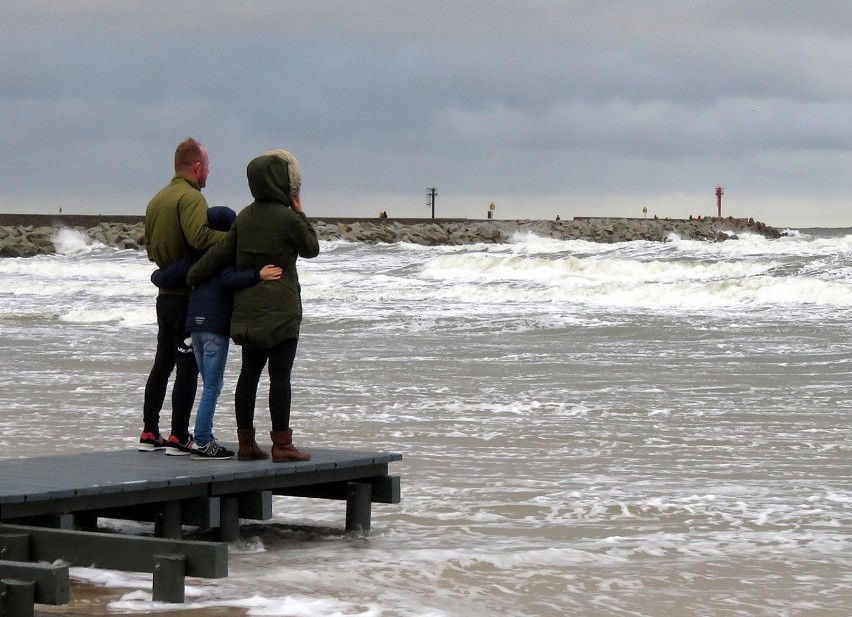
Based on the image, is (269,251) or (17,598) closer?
(17,598)

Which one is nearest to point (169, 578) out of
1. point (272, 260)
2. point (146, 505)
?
point (146, 505)

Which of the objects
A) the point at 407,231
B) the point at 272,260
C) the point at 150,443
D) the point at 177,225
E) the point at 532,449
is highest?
the point at 407,231

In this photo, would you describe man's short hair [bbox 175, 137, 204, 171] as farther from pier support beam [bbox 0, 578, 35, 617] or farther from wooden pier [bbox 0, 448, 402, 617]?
pier support beam [bbox 0, 578, 35, 617]

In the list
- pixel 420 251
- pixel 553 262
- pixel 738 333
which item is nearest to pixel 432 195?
pixel 420 251

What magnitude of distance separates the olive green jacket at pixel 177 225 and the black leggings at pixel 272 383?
563 millimetres

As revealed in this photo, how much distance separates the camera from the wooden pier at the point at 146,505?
14.9ft

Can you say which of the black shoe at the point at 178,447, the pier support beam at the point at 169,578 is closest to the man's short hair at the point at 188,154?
the black shoe at the point at 178,447

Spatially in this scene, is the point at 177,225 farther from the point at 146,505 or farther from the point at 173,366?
the point at 146,505

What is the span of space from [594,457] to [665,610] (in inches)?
142

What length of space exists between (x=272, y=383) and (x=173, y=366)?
611mm

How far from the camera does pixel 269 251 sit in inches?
235

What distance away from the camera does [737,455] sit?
8.46 metres

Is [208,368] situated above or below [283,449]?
above

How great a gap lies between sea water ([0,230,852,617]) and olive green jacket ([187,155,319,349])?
104cm
